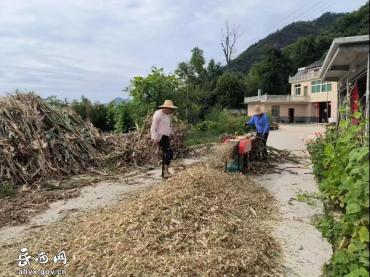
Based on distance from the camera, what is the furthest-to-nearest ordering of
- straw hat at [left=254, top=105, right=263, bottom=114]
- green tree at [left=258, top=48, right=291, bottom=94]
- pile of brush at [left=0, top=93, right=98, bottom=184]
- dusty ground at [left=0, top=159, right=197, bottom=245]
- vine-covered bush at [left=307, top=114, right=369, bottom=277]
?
green tree at [left=258, top=48, right=291, bottom=94] < straw hat at [left=254, top=105, right=263, bottom=114] < pile of brush at [left=0, top=93, right=98, bottom=184] < dusty ground at [left=0, top=159, right=197, bottom=245] < vine-covered bush at [left=307, top=114, right=369, bottom=277]

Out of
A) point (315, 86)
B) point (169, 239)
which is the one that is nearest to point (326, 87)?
point (315, 86)

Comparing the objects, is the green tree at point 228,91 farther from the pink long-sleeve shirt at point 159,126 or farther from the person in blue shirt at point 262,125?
the pink long-sleeve shirt at point 159,126

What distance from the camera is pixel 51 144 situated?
9328 mm

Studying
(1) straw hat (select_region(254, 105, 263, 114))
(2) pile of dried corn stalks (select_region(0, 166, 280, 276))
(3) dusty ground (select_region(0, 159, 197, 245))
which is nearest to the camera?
(2) pile of dried corn stalks (select_region(0, 166, 280, 276))

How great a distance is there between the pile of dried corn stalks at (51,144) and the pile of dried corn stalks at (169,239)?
3.56 m

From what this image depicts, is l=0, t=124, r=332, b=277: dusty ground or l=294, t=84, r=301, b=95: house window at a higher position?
l=294, t=84, r=301, b=95: house window

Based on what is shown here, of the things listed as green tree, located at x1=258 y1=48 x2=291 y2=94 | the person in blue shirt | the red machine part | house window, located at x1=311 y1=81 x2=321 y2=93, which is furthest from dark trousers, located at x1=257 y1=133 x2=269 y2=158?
green tree, located at x1=258 y1=48 x2=291 y2=94

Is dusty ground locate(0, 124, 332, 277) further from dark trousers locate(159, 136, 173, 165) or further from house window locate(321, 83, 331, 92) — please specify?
house window locate(321, 83, 331, 92)

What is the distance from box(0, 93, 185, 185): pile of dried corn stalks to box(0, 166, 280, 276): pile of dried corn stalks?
140 inches

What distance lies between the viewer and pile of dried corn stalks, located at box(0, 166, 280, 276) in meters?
3.67

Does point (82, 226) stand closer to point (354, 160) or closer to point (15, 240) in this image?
point (15, 240)

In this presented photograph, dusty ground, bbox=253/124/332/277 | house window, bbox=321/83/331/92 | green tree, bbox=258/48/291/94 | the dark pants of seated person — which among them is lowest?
dusty ground, bbox=253/124/332/277

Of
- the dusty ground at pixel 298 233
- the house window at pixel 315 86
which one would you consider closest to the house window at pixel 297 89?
the house window at pixel 315 86

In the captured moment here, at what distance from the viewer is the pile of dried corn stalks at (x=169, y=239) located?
3.67 meters
